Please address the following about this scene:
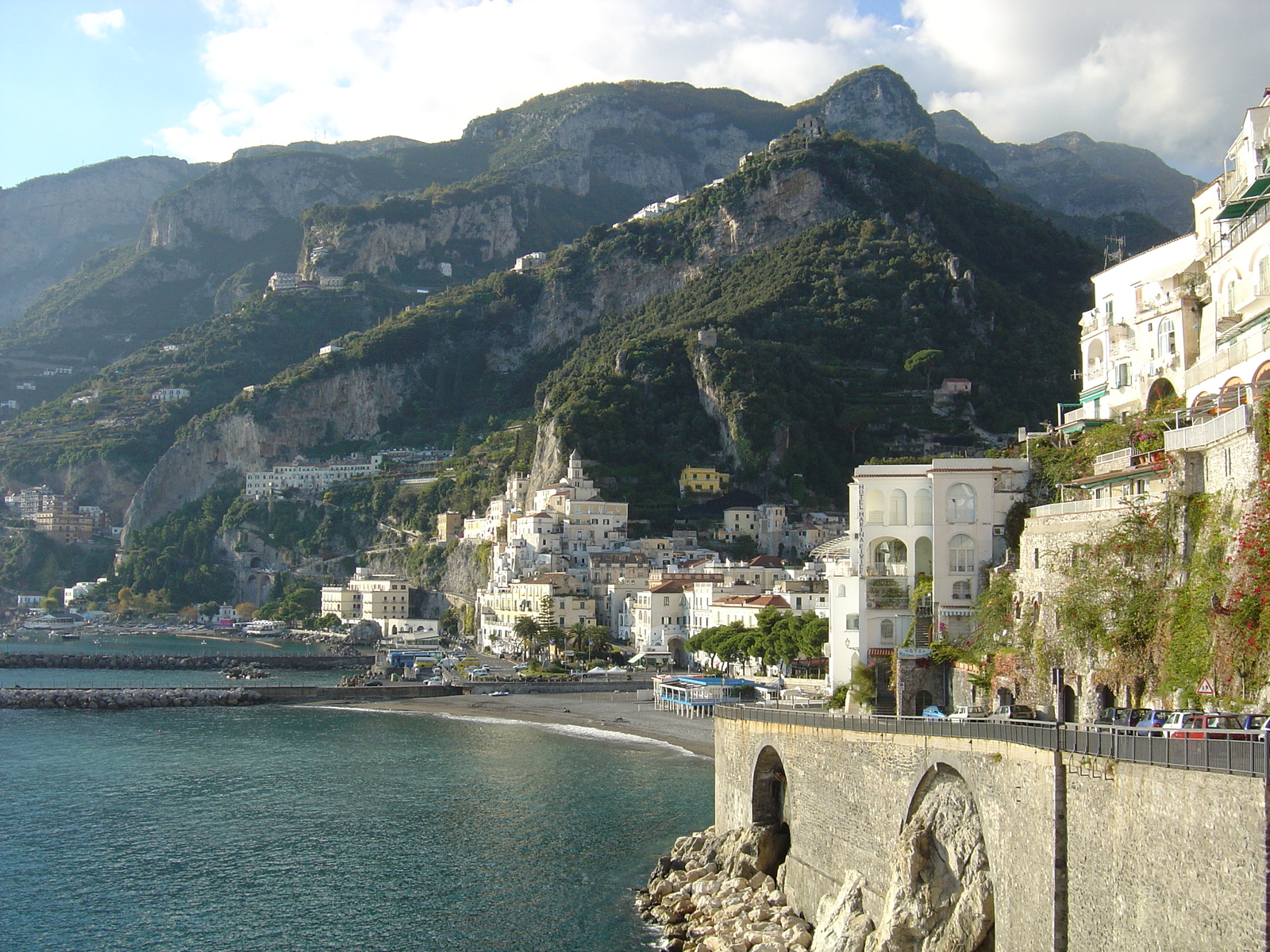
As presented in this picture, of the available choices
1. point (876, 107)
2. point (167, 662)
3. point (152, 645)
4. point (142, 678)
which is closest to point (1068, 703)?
point (142, 678)

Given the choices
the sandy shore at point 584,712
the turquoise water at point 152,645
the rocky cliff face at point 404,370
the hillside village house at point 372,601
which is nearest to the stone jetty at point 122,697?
the sandy shore at point 584,712

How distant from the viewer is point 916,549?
32.3 m

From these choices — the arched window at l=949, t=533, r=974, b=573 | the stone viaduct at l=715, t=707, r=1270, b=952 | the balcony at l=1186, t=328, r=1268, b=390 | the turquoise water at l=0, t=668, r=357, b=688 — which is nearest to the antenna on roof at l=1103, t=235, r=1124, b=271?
the balcony at l=1186, t=328, r=1268, b=390

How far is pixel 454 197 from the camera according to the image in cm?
19488

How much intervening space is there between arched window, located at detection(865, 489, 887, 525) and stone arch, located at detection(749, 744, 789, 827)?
8.66 m

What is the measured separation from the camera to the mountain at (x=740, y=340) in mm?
98375

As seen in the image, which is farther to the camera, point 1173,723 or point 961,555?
point 961,555

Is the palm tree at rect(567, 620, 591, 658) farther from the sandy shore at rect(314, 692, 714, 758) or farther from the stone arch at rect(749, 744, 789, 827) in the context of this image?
the stone arch at rect(749, 744, 789, 827)

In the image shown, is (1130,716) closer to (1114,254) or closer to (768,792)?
(768,792)

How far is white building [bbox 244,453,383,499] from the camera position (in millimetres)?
137500

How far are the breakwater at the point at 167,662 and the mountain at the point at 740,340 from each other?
2743 centimetres

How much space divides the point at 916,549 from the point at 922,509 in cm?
110

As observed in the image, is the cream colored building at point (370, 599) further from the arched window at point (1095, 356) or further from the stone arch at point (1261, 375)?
the stone arch at point (1261, 375)

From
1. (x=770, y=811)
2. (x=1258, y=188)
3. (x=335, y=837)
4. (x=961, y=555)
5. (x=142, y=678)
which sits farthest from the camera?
(x=142, y=678)
